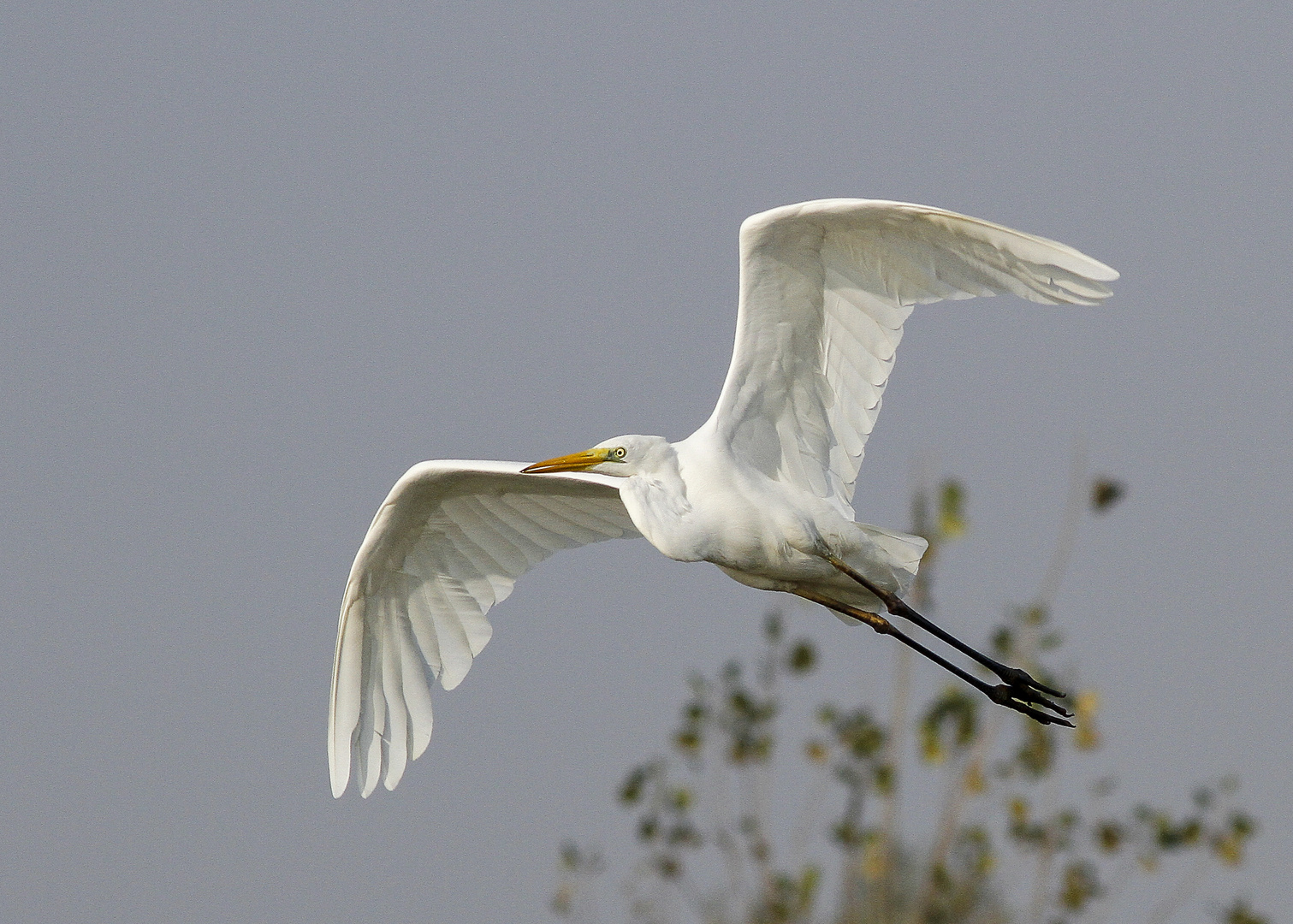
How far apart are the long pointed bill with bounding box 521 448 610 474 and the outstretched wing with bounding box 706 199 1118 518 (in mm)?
684

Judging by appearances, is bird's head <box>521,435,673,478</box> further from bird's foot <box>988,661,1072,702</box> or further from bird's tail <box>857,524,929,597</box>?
bird's foot <box>988,661,1072,702</box>

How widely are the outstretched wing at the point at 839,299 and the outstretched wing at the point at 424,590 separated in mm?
1662

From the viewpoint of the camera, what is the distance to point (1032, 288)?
8797 mm

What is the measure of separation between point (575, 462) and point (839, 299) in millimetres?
1759

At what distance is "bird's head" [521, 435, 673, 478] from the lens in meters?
9.48

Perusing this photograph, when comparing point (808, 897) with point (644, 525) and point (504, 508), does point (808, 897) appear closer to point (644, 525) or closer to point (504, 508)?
point (504, 508)

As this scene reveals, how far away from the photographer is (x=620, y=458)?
9.58 meters

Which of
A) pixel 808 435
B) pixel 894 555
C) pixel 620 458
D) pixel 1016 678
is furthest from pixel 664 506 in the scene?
pixel 1016 678

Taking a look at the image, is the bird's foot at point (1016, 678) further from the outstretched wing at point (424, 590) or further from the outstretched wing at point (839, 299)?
the outstretched wing at point (424, 590)

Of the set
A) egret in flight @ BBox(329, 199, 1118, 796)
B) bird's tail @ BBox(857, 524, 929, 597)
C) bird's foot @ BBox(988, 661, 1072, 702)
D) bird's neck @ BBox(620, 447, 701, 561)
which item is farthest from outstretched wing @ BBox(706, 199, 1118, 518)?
bird's foot @ BBox(988, 661, 1072, 702)

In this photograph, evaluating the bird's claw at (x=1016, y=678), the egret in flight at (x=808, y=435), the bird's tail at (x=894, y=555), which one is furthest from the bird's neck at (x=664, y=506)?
the bird's claw at (x=1016, y=678)

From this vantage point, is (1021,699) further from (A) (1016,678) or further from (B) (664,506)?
(B) (664,506)

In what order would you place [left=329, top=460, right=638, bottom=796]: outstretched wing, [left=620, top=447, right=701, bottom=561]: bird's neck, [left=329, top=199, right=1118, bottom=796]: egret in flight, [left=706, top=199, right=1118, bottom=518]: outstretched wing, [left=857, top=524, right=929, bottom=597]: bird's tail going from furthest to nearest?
[left=329, top=460, right=638, bottom=796]: outstretched wing → [left=857, top=524, right=929, bottom=597]: bird's tail → [left=620, top=447, right=701, bottom=561]: bird's neck → [left=329, top=199, right=1118, bottom=796]: egret in flight → [left=706, top=199, right=1118, bottom=518]: outstretched wing

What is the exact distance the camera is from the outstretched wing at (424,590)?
11.2 m
